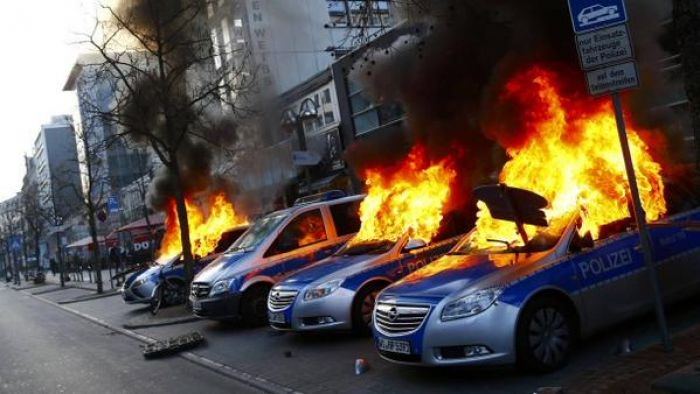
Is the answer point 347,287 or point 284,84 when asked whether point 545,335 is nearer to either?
point 347,287

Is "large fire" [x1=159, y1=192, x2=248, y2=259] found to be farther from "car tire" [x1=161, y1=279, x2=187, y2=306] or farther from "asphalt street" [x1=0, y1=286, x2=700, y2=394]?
"asphalt street" [x1=0, y1=286, x2=700, y2=394]

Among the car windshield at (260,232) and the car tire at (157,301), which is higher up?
the car windshield at (260,232)

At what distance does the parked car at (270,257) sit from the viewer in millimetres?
10039

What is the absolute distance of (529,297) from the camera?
5.44m

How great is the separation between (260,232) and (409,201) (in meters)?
2.90

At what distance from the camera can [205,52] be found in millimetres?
16516

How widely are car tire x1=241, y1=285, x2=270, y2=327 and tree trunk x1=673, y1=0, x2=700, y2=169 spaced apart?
6.65m

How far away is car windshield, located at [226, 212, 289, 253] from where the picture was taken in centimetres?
1043

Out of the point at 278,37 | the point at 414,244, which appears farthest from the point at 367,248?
the point at 278,37

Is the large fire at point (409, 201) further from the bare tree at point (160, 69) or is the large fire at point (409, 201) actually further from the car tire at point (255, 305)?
the bare tree at point (160, 69)

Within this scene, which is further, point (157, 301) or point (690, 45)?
point (157, 301)

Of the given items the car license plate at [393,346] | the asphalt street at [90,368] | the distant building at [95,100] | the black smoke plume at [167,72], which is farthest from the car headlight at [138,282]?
the car license plate at [393,346]

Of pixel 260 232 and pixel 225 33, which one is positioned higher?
pixel 225 33

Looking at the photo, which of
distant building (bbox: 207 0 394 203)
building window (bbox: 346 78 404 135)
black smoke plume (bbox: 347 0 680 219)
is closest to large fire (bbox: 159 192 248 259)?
distant building (bbox: 207 0 394 203)
